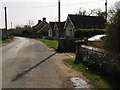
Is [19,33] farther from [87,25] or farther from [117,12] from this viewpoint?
[117,12]

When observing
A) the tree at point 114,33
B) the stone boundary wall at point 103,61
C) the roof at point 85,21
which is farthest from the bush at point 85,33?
the tree at point 114,33

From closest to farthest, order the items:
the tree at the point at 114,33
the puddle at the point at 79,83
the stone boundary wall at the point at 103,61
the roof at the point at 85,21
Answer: the puddle at the point at 79,83
the stone boundary wall at the point at 103,61
the tree at the point at 114,33
the roof at the point at 85,21

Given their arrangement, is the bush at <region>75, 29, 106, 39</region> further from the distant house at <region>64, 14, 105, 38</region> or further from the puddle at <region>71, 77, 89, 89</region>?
the puddle at <region>71, 77, 89, 89</region>

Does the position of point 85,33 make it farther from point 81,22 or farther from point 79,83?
point 79,83

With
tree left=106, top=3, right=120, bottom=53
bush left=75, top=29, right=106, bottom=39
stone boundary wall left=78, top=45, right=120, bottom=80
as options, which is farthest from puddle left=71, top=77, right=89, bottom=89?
bush left=75, top=29, right=106, bottom=39

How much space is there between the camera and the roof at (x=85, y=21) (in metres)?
53.6

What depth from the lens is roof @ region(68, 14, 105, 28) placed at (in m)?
53.6

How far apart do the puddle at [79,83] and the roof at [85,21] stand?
40.7 metres

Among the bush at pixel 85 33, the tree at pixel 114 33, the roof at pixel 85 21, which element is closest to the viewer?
the tree at pixel 114 33

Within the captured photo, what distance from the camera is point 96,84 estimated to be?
10703 millimetres

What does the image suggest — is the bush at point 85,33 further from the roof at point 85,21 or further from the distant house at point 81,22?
the roof at point 85,21

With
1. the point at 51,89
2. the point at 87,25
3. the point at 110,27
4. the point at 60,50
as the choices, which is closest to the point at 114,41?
the point at 110,27

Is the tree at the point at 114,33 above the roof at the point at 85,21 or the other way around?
the other way around

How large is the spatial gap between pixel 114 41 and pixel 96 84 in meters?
2.19
